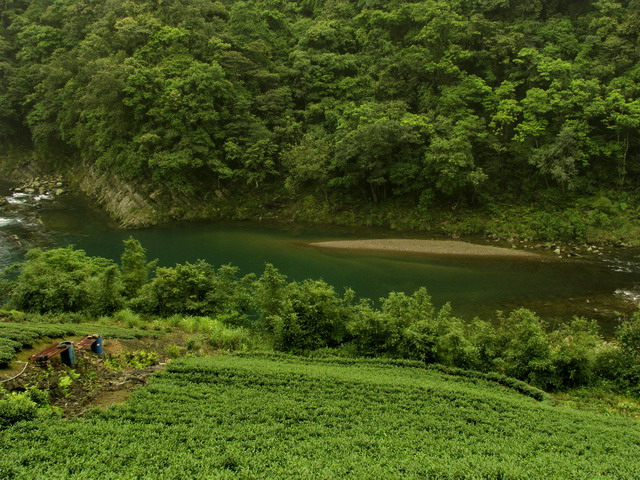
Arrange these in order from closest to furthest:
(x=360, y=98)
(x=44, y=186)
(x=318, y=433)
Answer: (x=318, y=433) < (x=360, y=98) < (x=44, y=186)

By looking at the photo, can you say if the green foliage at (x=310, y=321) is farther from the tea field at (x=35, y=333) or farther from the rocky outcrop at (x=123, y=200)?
the rocky outcrop at (x=123, y=200)

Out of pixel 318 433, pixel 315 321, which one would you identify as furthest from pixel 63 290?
pixel 318 433

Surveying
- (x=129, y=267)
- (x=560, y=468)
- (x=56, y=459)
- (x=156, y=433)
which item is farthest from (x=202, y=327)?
(x=560, y=468)

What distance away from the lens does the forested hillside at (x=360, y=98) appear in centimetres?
3095

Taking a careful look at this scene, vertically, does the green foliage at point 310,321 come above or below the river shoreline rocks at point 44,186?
below

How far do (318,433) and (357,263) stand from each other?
18.6m

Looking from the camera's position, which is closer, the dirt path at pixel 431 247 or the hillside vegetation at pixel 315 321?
the hillside vegetation at pixel 315 321

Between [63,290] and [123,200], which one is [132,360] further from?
[123,200]

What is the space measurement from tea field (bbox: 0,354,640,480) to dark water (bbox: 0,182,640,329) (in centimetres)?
1037

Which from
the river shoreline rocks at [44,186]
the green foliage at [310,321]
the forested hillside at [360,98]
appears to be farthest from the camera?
the river shoreline rocks at [44,186]

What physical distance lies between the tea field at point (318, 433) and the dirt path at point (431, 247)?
55.2 ft

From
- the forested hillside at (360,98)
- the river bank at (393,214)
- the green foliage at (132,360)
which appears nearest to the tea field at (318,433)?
the green foliage at (132,360)

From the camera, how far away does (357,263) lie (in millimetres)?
28219

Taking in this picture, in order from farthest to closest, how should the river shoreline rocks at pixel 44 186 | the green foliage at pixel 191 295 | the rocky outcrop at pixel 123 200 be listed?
the river shoreline rocks at pixel 44 186 → the rocky outcrop at pixel 123 200 → the green foliage at pixel 191 295
